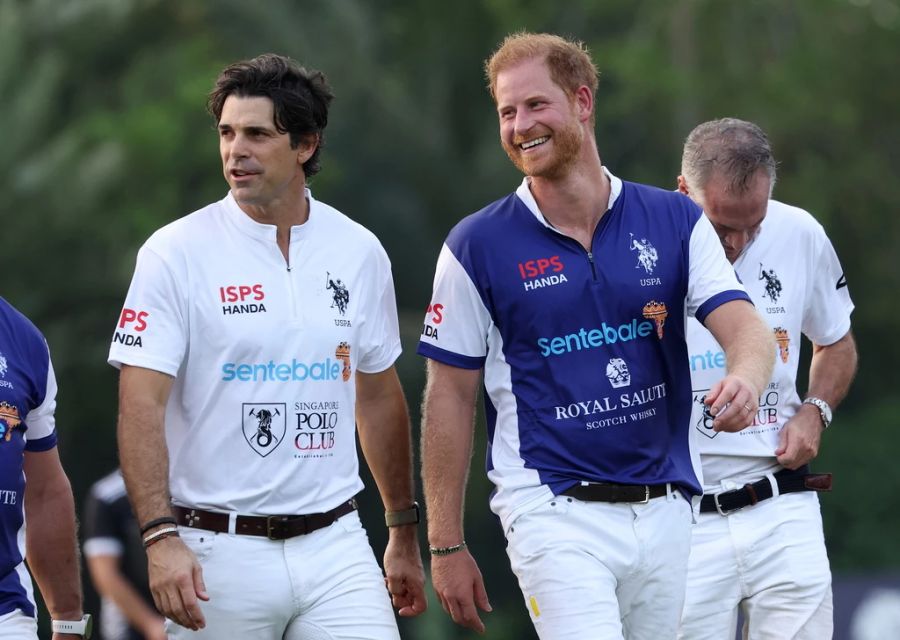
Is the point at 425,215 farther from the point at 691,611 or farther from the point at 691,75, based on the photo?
Answer: the point at 691,611

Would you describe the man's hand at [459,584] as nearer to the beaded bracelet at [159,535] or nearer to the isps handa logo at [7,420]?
the beaded bracelet at [159,535]

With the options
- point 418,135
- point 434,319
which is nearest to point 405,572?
point 434,319

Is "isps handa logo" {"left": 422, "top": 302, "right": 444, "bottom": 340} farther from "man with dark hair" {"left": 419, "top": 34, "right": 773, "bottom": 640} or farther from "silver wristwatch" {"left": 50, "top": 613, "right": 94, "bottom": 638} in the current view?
"silver wristwatch" {"left": 50, "top": 613, "right": 94, "bottom": 638}

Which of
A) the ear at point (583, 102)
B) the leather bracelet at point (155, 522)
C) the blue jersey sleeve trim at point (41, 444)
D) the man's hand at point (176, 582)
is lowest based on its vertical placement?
the man's hand at point (176, 582)

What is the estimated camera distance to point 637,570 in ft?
20.9

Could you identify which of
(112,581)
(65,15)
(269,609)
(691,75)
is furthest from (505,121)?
(691,75)

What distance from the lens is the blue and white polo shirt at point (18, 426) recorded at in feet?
20.2

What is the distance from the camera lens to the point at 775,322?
295 inches

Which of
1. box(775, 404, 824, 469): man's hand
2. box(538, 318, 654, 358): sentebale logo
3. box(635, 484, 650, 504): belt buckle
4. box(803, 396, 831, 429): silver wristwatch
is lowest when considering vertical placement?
box(635, 484, 650, 504): belt buckle

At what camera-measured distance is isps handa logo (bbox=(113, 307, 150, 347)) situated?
20.5ft

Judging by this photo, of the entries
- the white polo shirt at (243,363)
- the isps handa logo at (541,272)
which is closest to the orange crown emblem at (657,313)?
the isps handa logo at (541,272)

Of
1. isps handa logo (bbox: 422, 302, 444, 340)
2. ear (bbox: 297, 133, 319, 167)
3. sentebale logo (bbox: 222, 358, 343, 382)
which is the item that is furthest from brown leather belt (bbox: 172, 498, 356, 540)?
ear (bbox: 297, 133, 319, 167)

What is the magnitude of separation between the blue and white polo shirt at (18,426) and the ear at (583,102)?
1.99 meters

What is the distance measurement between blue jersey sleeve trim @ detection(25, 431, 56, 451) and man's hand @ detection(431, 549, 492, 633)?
4.46ft
